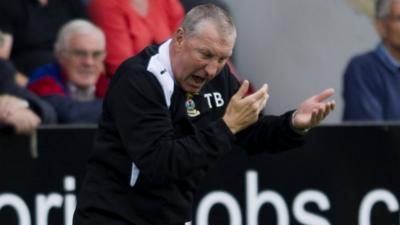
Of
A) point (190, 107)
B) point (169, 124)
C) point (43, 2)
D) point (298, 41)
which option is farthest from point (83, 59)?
point (169, 124)

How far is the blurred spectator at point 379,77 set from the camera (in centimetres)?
743

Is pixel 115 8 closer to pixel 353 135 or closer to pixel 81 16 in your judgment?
pixel 81 16

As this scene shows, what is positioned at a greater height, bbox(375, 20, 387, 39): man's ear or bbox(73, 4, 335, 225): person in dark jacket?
bbox(375, 20, 387, 39): man's ear

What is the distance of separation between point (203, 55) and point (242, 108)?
0.25 m

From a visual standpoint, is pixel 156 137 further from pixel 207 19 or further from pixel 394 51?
pixel 394 51

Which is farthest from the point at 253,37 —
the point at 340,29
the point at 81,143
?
the point at 81,143

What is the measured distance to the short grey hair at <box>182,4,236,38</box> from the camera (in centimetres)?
477

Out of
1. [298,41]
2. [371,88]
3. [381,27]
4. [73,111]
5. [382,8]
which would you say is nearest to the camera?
[73,111]

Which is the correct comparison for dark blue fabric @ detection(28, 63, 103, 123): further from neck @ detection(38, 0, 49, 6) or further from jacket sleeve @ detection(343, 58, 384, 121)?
jacket sleeve @ detection(343, 58, 384, 121)

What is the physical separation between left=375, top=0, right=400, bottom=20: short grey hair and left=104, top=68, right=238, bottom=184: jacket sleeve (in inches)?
121

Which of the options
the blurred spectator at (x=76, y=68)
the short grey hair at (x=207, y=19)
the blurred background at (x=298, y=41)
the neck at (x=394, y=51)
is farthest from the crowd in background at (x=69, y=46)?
the short grey hair at (x=207, y=19)

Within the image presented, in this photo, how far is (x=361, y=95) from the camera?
24.4ft

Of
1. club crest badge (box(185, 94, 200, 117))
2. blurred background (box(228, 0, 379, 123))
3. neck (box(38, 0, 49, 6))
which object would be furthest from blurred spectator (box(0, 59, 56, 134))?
club crest badge (box(185, 94, 200, 117))

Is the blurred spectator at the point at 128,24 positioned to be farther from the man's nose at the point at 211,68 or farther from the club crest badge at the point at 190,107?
the man's nose at the point at 211,68
